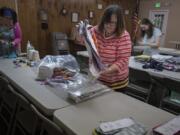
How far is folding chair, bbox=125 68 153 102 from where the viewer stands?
2.64m

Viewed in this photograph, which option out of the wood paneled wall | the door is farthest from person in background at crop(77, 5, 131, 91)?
the door

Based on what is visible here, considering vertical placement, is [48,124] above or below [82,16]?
below

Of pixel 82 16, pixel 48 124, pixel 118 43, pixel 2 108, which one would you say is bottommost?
pixel 2 108

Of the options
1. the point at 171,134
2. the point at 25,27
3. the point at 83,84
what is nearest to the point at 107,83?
the point at 83,84

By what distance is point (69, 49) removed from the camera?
5.98 m

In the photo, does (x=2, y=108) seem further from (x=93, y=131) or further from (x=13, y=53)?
(x=93, y=131)

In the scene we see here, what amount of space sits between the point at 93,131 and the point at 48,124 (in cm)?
28

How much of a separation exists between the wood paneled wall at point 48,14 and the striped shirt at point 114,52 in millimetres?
3607

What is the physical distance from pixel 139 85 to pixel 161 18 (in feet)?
15.2

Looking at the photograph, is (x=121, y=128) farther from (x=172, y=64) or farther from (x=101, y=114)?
(x=172, y=64)

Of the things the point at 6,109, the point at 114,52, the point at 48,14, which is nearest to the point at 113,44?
the point at 114,52

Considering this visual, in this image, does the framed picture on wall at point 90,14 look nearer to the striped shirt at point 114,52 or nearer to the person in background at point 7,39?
the person in background at point 7,39

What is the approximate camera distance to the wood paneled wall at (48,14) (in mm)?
5034

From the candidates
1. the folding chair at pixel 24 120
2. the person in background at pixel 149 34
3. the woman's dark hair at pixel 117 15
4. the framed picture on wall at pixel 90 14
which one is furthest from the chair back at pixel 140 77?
the framed picture on wall at pixel 90 14
